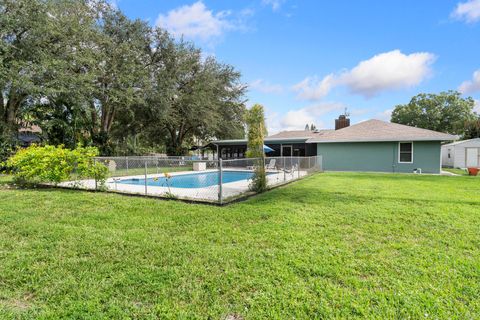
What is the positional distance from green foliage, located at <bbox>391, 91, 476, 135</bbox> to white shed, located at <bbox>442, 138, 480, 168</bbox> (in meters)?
17.3

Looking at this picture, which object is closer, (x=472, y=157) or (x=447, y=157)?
(x=472, y=157)

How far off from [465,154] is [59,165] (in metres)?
29.0

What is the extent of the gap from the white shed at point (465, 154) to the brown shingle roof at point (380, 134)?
978cm

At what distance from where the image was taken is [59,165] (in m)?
7.86

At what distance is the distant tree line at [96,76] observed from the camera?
12125 millimetres

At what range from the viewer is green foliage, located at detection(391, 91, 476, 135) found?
37.6 m

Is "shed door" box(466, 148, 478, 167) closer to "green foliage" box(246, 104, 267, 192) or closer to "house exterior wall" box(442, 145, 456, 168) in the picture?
"house exterior wall" box(442, 145, 456, 168)

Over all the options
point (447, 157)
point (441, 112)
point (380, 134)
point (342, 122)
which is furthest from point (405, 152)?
point (441, 112)

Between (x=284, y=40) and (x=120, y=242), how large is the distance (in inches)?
491

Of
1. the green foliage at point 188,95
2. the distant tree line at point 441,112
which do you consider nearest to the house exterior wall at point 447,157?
the distant tree line at point 441,112

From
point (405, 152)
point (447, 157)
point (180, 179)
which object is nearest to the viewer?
point (180, 179)

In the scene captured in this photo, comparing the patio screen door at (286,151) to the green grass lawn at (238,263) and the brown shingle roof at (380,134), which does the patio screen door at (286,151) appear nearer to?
the brown shingle roof at (380,134)

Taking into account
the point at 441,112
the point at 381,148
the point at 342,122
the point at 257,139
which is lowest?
the point at 381,148

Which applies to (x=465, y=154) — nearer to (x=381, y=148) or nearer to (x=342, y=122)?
(x=342, y=122)
